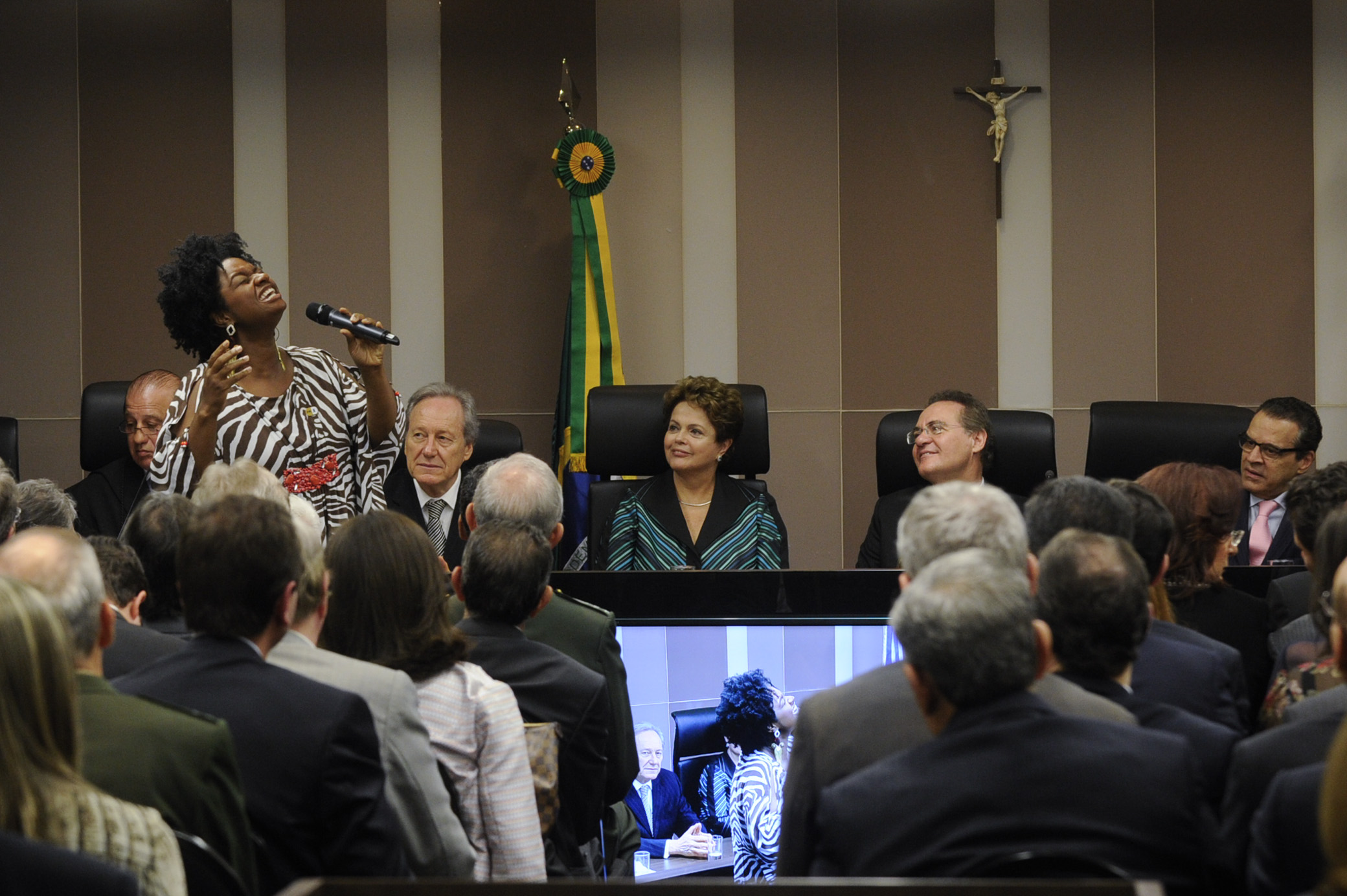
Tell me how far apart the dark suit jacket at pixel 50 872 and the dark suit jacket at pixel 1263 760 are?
118cm

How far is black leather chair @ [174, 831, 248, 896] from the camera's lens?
128cm

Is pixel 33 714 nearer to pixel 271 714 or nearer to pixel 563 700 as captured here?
pixel 271 714

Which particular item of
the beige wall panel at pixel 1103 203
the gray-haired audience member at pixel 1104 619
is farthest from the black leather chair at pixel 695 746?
the beige wall panel at pixel 1103 203

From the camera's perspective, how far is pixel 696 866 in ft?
9.45

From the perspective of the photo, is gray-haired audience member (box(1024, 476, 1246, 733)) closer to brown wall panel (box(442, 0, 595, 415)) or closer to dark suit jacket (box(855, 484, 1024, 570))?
dark suit jacket (box(855, 484, 1024, 570))

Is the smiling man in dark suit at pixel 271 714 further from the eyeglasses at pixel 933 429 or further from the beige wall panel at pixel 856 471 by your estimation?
the beige wall panel at pixel 856 471

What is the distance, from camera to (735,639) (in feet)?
9.78

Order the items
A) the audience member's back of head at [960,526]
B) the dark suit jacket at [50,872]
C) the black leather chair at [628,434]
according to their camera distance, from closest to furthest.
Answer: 1. the dark suit jacket at [50,872]
2. the audience member's back of head at [960,526]
3. the black leather chair at [628,434]

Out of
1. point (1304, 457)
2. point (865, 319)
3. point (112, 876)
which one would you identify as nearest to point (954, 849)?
point (112, 876)

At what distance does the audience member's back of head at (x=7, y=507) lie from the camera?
2.71 meters

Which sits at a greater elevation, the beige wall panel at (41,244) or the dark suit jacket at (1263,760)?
the beige wall panel at (41,244)

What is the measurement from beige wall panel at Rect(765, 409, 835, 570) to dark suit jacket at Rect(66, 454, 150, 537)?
2654mm

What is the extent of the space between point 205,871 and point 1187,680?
139 cm

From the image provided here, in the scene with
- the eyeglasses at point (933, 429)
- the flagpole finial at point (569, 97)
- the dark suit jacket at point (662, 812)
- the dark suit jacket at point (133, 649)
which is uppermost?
the flagpole finial at point (569, 97)
